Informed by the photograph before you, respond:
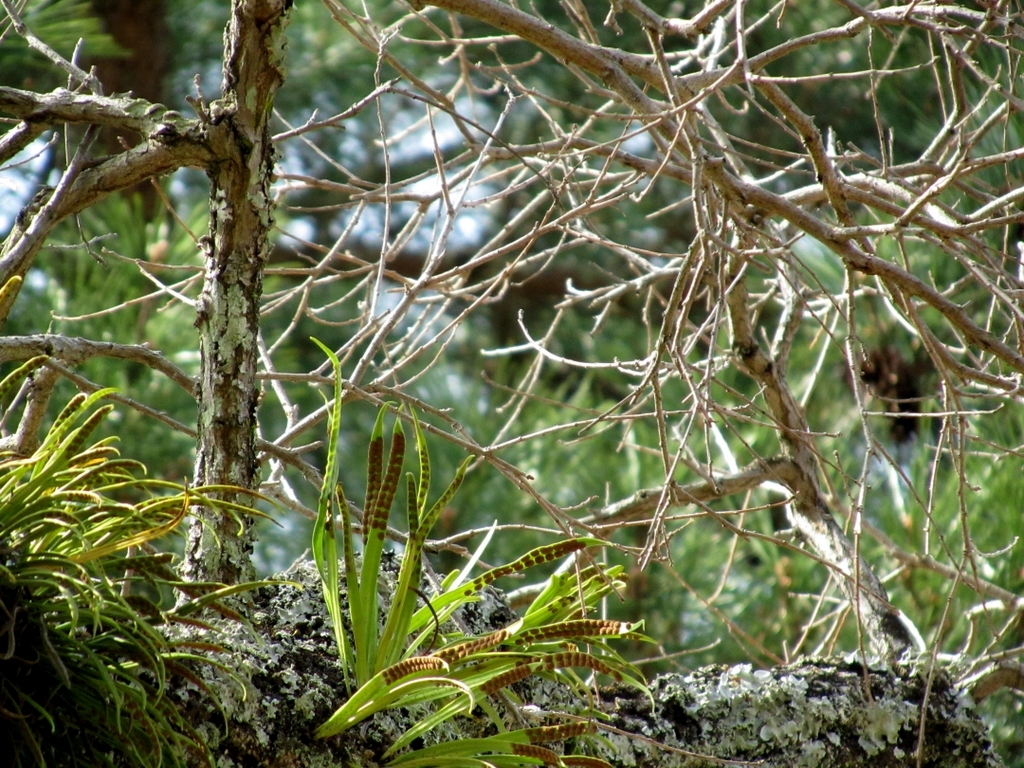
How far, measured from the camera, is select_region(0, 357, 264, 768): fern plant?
2.06 ft

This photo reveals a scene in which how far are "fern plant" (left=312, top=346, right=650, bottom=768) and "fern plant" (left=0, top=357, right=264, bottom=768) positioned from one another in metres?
0.10

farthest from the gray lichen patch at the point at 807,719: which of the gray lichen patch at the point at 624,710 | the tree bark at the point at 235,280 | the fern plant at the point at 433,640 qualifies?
the tree bark at the point at 235,280

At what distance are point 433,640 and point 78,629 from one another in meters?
0.26

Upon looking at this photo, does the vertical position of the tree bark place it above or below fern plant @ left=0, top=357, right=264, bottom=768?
above

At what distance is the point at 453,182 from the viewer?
1.35m

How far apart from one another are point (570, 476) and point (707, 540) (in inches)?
14.5

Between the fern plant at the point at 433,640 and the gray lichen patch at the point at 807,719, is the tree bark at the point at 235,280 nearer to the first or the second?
the fern plant at the point at 433,640

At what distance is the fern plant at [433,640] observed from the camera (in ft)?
2.43

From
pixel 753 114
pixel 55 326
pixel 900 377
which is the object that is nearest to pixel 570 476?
pixel 900 377

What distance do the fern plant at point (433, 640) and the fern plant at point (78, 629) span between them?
0.33 feet

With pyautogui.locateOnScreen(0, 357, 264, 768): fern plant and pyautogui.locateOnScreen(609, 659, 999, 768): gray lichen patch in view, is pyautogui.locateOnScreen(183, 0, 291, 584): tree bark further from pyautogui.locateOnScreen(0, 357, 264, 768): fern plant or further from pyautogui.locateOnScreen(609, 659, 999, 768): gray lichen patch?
pyautogui.locateOnScreen(609, 659, 999, 768): gray lichen patch

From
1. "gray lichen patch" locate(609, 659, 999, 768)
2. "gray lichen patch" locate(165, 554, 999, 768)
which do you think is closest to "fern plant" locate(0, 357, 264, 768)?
"gray lichen patch" locate(165, 554, 999, 768)

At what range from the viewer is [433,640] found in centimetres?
82

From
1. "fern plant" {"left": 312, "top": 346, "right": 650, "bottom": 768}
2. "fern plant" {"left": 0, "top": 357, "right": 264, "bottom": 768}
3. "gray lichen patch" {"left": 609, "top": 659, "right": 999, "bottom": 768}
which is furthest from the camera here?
"gray lichen patch" {"left": 609, "top": 659, "right": 999, "bottom": 768}
